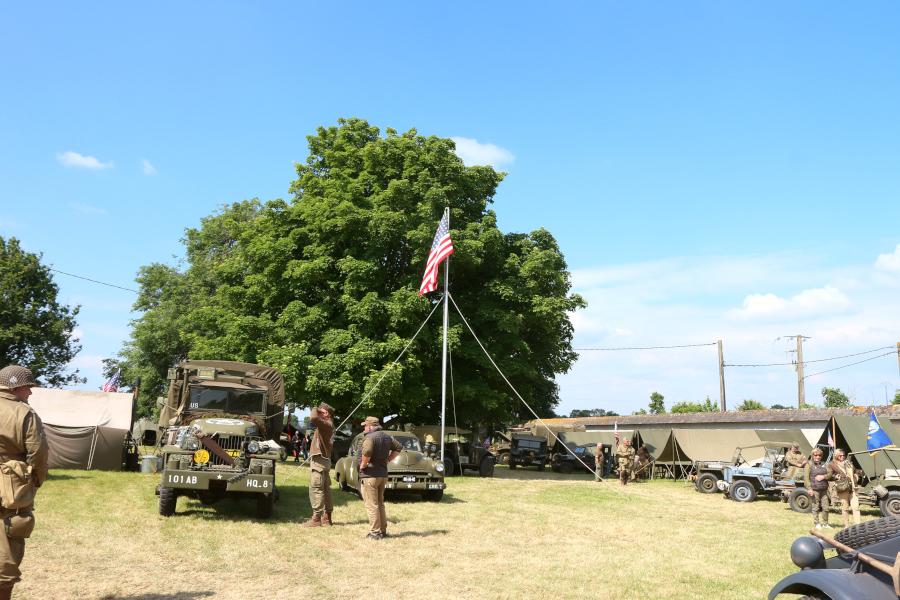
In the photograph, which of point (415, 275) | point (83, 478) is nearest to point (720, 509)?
point (415, 275)

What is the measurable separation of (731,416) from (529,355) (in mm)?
15952

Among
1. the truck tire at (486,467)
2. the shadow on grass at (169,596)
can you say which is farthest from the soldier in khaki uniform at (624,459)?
the shadow on grass at (169,596)

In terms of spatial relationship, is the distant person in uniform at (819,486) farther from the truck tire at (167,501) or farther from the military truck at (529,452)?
the military truck at (529,452)

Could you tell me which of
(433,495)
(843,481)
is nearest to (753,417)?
(843,481)

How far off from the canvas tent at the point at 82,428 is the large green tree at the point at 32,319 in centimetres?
1937

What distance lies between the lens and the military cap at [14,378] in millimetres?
5570

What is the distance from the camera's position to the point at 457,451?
24062 mm

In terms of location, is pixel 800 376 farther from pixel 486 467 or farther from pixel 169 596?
pixel 169 596

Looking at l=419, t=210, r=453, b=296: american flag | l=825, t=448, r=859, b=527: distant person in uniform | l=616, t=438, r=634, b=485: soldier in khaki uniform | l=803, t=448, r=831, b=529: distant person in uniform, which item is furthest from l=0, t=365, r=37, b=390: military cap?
l=616, t=438, r=634, b=485: soldier in khaki uniform

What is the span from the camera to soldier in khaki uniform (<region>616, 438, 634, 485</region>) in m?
24.5

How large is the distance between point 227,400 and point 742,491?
14.9 meters

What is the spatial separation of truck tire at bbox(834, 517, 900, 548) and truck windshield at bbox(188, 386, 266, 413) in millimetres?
11514

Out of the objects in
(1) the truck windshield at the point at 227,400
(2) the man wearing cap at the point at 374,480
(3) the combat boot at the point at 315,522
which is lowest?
(3) the combat boot at the point at 315,522

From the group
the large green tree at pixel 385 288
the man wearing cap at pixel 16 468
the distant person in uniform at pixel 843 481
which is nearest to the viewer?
the man wearing cap at pixel 16 468
